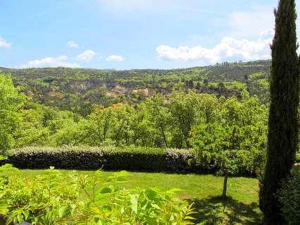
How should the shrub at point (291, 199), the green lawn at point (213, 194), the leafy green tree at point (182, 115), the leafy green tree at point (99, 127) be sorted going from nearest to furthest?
the shrub at point (291, 199) < the green lawn at point (213, 194) < the leafy green tree at point (182, 115) < the leafy green tree at point (99, 127)

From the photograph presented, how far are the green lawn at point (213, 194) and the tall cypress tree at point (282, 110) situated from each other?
200 cm

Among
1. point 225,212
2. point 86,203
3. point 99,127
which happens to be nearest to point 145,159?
point 225,212

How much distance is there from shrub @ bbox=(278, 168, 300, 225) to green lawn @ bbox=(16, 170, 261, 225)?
2.68m

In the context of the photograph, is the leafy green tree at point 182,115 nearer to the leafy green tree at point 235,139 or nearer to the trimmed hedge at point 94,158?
the trimmed hedge at point 94,158

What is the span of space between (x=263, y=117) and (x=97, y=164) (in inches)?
447

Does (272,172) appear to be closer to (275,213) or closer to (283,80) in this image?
(275,213)

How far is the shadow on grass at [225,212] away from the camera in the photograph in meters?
15.5

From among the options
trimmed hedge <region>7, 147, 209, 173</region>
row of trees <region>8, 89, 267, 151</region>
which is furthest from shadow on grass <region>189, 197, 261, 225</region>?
row of trees <region>8, 89, 267, 151</region>

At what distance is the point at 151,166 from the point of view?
86.5 feet

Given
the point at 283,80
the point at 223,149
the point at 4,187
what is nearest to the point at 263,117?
the point at 223,149

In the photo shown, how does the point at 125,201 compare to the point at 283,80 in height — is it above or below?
below

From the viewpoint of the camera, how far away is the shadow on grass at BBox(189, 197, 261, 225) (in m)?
15.5

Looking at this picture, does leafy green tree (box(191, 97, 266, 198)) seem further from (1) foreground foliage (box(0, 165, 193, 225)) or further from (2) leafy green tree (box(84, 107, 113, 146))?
(2) leafy green tree (box(84, 107, 113, 146))

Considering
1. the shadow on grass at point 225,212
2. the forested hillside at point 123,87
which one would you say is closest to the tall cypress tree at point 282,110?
the shadow on grass at point 225,212
